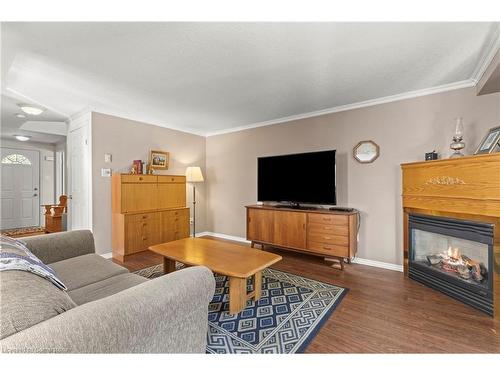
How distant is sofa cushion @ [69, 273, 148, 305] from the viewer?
1368 mm

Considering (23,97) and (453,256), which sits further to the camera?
(23,97)

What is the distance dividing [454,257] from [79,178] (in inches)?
200

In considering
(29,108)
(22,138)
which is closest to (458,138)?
(29,108)

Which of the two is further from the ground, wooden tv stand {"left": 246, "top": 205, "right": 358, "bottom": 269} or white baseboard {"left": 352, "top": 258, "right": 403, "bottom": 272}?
wooden tv stand {"left": 246, "top": 205, "right": 358, "bottom": 269}

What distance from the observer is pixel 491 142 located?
212 cm

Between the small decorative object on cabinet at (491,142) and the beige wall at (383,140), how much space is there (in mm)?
309

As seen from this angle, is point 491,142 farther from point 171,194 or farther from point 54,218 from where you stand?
point 54,218

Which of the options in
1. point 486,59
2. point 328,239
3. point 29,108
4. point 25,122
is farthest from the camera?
point 25,122

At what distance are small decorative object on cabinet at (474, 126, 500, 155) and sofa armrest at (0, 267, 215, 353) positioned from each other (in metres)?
2.71

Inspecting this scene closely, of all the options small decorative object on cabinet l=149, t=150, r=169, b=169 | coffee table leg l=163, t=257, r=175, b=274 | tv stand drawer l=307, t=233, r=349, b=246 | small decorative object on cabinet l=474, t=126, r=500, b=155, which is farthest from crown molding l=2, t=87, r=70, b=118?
small decorative object on cabinet l=474, t=126, r=500, b=155

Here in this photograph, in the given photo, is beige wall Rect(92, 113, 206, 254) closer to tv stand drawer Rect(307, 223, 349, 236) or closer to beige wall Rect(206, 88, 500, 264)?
beige wall Rect(206, 88, 500, 264)

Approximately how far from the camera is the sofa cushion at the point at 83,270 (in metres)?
1.57

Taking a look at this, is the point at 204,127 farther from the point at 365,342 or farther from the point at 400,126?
the point at 365,342
